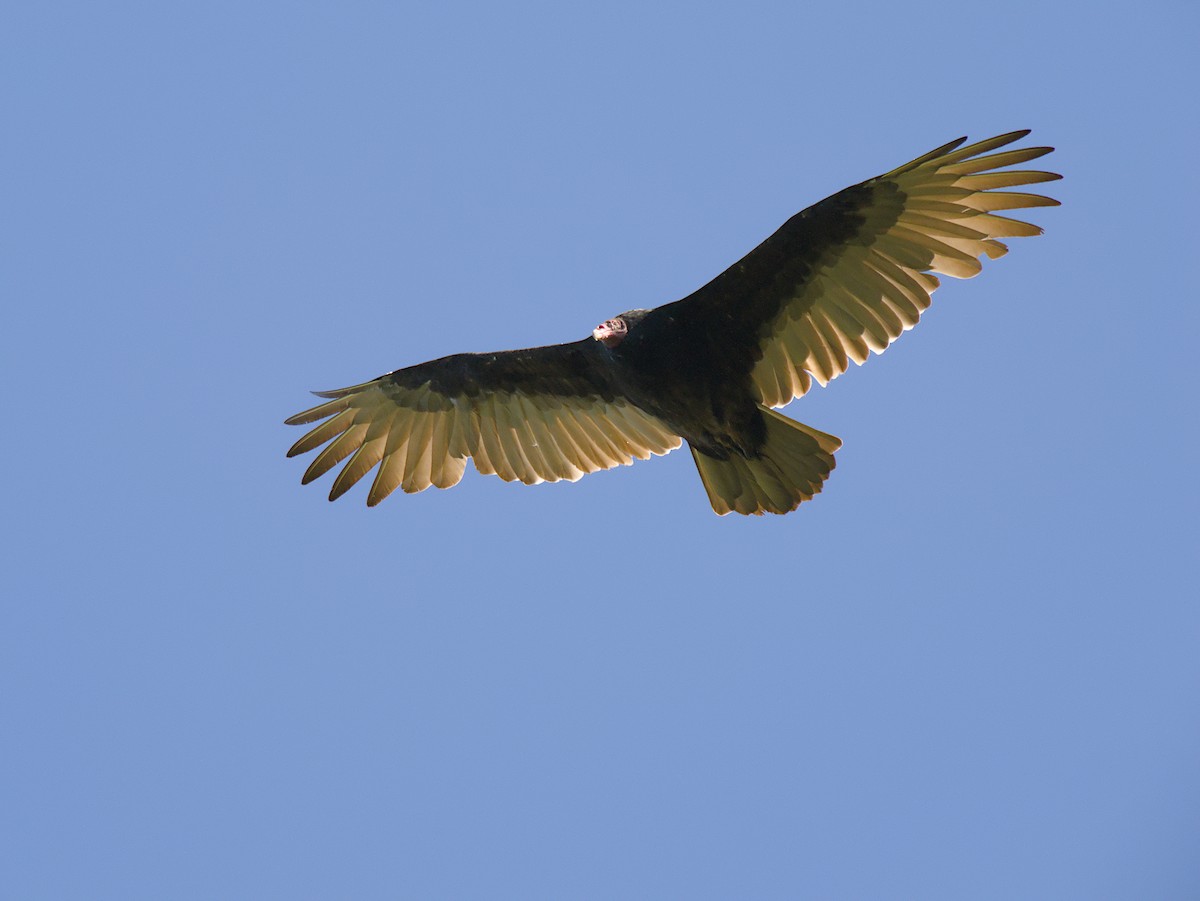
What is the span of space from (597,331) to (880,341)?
4.22ft

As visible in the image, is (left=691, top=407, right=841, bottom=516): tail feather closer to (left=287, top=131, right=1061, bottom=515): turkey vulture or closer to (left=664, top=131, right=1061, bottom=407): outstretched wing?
(left=287, top=131, right=1061, bottom=515): turkey vulture

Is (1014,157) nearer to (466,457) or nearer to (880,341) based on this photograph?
(880,341)

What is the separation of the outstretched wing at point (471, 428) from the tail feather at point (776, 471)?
66 centimetres

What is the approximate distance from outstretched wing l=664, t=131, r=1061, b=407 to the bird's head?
0.18m

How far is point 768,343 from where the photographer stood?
19.5ft

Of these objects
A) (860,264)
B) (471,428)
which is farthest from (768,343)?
(471,428)

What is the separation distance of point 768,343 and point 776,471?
61 cm

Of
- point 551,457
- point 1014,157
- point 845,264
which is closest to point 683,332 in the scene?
point 845,264

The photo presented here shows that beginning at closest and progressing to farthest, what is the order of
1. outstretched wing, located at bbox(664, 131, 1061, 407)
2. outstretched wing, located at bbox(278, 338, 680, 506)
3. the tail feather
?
outstretched wing, located at bbox(664, 131, 1061, 407), the tail feather, outstretched wing, located at bbox(278, 338, 680, 506)

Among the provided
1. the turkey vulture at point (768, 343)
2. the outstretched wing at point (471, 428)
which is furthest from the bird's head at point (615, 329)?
the outstretched wing at point (471, 428)

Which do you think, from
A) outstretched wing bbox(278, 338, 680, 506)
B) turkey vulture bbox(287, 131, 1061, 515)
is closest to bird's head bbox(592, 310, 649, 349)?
turkey vulture bbox(287, 131, 1061, 515)

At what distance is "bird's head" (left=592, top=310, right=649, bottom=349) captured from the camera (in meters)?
5.82

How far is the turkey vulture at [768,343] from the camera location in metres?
5.59

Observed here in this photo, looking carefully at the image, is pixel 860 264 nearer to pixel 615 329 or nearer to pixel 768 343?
pixel 768 343
